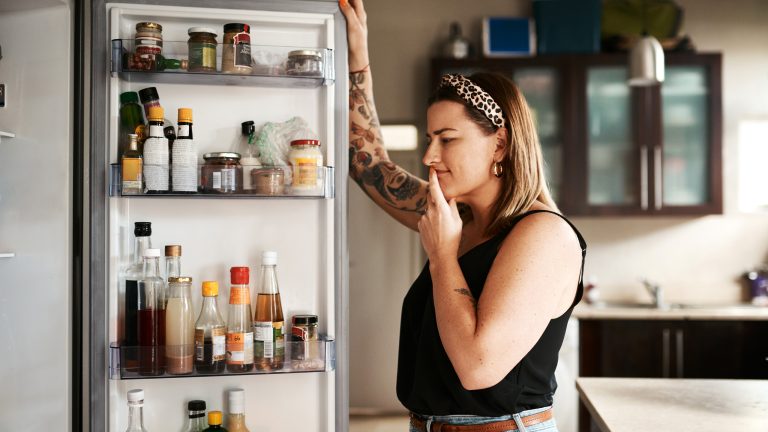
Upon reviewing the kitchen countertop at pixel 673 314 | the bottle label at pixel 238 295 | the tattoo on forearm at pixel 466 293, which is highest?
the tattoo on forearm at pixel 466 293

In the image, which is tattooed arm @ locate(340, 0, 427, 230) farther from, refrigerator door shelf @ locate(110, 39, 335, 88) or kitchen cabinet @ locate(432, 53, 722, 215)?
kitchen cabinet @ locate(432, 53, 722, 215)

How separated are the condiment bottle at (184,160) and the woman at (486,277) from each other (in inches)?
17.6

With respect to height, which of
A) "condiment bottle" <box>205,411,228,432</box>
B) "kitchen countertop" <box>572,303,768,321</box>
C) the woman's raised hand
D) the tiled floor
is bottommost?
the tiled floor

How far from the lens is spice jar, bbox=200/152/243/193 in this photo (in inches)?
62.3

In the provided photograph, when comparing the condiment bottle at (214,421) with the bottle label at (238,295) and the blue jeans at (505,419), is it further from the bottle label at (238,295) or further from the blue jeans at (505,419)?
the blue jeans at (505,419)

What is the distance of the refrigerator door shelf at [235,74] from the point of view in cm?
155

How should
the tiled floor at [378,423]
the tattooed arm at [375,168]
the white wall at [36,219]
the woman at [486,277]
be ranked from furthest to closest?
the tiled floor at [378,423]
the tattooed arm at [375,168]
the white wall at [36,219]
the woman at [486,277]

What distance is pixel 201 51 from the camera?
1568 mm

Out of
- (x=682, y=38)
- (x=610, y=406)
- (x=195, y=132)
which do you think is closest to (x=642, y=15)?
(x=682, y=38)

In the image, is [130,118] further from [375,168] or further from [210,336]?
[375,168]

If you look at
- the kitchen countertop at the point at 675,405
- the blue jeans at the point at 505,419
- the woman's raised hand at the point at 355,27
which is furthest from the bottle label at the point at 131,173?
the kitchen countertop at the point at 675,405

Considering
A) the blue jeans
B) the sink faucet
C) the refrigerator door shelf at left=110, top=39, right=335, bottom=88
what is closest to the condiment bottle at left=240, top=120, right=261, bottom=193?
the refrigerator door shelf at left=110, top=39, right=335, bottom=88

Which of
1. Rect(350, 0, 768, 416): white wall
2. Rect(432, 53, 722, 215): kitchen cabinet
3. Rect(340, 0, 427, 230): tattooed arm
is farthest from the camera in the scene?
Rect(350, 0, 768, 416): white wall

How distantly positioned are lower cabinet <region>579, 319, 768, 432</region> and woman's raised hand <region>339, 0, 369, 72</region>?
2378mm
